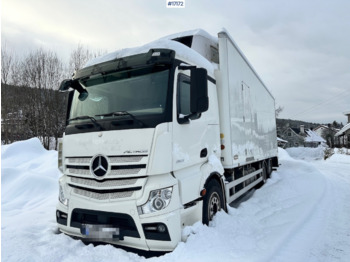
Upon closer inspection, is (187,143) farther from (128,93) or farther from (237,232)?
(237,232)

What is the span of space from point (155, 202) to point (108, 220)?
2.30 feet

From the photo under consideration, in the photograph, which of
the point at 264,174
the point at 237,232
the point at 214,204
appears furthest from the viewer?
the point at 264,174

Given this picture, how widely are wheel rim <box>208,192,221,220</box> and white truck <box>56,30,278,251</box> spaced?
0.05 feet

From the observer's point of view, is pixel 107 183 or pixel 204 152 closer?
pixel 107 183

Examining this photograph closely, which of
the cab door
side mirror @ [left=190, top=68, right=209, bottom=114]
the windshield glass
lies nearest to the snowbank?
the cab door

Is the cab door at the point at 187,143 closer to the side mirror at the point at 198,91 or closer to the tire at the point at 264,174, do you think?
the side mirror at the point at 198,91

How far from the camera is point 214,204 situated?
4090mm

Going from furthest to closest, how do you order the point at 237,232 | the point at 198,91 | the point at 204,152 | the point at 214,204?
the point at 214,204 < the point at 204,152 < the point at 237,232 < the point at 198,91

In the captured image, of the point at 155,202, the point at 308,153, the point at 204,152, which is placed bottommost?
the point at 308,153

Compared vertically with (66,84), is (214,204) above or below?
below

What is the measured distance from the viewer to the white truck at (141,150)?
119 inches

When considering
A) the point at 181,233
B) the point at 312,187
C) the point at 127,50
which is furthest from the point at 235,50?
the point at 312,187

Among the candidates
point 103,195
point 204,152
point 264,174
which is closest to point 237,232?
point 204,152

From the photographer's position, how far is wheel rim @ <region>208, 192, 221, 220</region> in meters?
3.91
